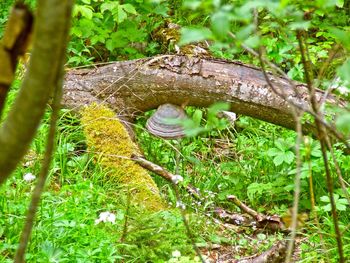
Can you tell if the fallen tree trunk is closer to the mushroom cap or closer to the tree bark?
the mushroom cap

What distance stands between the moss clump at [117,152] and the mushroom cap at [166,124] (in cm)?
19

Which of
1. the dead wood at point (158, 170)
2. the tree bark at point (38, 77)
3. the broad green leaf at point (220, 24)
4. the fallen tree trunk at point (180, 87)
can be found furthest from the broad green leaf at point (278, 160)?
the tree bark at point (38, 77)

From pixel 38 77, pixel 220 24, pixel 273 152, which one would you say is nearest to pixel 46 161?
pixel 38 77

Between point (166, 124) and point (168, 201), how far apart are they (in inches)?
20.9

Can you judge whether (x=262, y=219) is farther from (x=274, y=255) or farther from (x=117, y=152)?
(x=117, y=152)

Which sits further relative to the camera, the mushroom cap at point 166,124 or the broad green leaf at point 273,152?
the mushroom cap at point 166,124

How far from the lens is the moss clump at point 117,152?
4.21m

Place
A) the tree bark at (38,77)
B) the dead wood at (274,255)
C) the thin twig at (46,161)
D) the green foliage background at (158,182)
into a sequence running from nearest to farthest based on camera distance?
the tree bark at (38,77) → the thin twig at (46,161) → the green foliage background at (158,182) → the dead wood at (274,255)

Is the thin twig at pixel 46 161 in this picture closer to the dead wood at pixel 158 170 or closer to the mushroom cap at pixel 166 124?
the dead wood at pixel 158 170

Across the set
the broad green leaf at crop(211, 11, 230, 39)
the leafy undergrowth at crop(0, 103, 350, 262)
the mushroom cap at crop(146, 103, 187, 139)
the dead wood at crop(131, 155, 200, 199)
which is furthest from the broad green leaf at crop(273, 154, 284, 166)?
the broad green leaf at crop(211, 11, 230, 39)

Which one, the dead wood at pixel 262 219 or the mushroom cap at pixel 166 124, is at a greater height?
the mushroom cap at pixel 166 124

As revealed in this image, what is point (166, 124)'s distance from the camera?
4590 millimetres

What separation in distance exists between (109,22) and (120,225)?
2464 millimetres

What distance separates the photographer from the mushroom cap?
4.63 m
